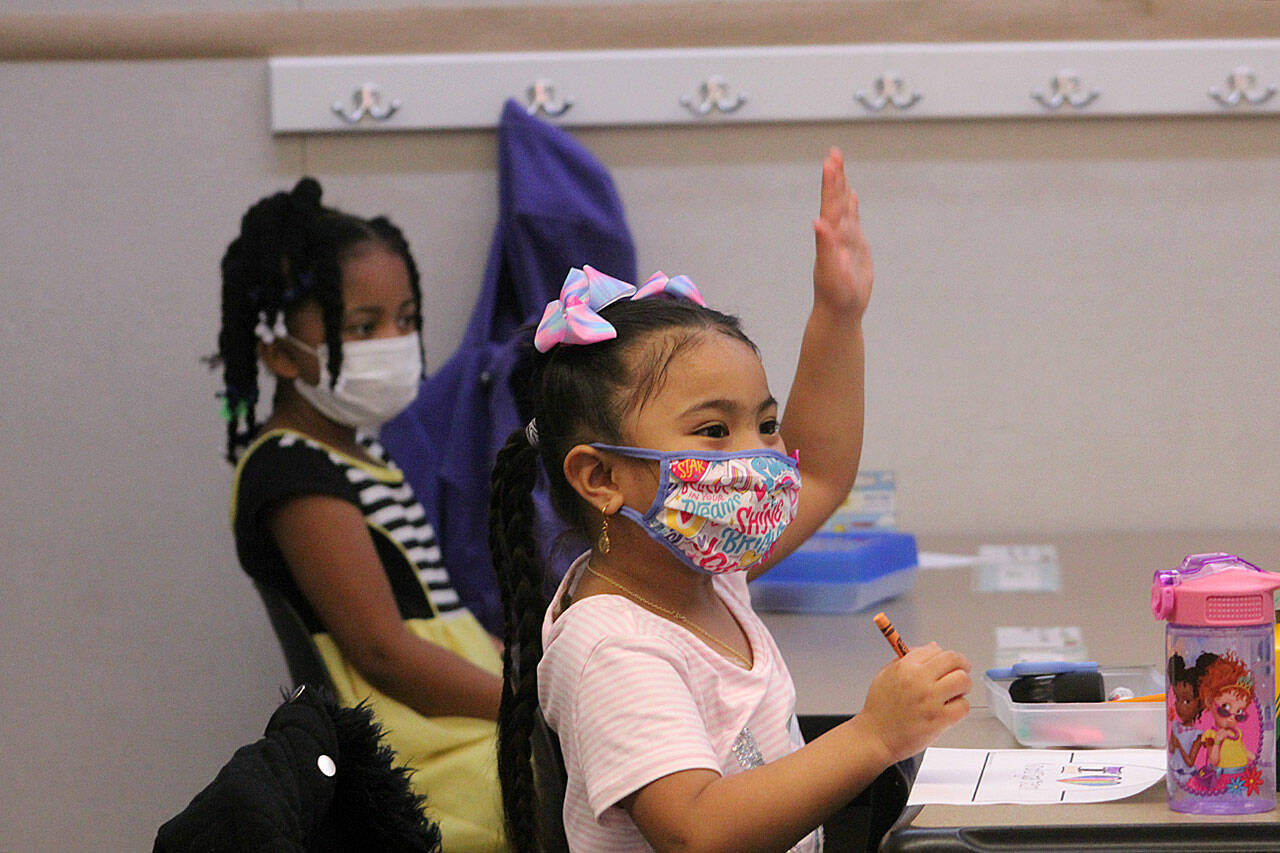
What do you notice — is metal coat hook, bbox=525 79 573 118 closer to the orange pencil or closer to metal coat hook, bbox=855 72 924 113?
metal coat hook, bbox=855 72 924 113

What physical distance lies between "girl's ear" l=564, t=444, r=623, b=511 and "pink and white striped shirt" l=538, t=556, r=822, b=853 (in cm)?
10

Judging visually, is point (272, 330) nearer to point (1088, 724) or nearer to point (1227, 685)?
point (1088, 724)

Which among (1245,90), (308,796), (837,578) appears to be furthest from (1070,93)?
(308,796)

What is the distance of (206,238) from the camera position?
262 centimetres

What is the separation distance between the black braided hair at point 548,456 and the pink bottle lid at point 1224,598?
1.57 ft

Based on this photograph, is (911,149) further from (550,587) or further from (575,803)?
(575,803)

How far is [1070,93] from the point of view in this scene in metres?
2.57

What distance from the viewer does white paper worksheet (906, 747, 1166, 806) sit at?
0.96 metres

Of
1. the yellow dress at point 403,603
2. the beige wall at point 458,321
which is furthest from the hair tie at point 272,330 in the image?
the beige wall at point 458,321

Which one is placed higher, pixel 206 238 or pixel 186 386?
pixel 206 238

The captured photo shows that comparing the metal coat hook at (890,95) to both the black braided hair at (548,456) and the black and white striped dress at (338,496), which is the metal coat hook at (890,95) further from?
the black braided hair at (548,456)

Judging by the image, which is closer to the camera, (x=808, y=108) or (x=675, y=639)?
(x=675, y=639)

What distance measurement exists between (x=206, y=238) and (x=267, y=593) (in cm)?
109

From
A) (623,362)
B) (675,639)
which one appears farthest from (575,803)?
(623,362)
